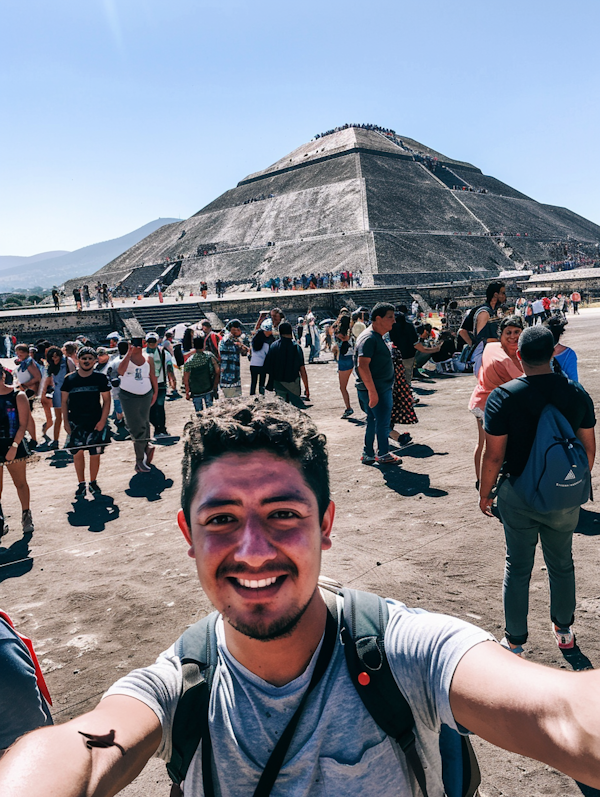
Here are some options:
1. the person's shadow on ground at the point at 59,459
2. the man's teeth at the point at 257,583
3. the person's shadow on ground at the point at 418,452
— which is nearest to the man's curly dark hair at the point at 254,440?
the man's teeth at the point at 257,583

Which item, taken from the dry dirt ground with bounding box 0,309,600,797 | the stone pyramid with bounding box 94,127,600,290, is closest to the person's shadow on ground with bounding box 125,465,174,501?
the dry dirt ground with bounding box 0,309,600,797

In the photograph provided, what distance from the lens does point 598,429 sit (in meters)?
7.76

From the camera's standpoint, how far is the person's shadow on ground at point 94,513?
598 cm

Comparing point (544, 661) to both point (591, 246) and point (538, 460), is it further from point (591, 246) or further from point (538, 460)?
point (591, 246)

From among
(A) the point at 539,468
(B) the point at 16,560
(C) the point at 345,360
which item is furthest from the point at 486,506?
(C) the point at 345,360

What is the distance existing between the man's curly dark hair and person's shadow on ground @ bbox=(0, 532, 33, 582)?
4.28 metres

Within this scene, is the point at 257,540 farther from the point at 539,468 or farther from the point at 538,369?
the point at 538,369

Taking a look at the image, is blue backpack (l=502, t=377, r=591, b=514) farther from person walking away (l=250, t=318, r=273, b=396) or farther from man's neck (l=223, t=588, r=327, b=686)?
person walking away (l=250, t=318, r=273, b=396)

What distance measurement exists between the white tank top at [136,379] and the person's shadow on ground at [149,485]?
3.69 feet

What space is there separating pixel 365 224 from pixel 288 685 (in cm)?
6530

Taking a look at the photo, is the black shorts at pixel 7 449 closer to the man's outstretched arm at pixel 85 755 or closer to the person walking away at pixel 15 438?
the person walking away at pixel 15 438

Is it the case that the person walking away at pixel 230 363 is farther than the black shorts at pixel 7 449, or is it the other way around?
the person walking away at pixel 230 363

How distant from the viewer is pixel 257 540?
3.92 feet

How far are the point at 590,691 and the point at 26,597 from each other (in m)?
4.51
